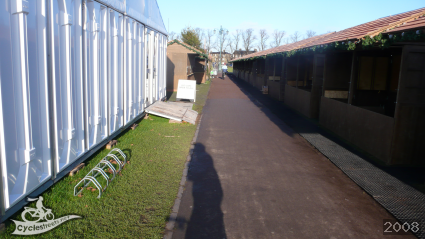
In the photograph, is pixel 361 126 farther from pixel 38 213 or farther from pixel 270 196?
pixel 38 213

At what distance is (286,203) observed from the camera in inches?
208

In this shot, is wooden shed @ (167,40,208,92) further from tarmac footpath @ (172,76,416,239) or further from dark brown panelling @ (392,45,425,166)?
dark brown panelling @ (392,45,425,166)

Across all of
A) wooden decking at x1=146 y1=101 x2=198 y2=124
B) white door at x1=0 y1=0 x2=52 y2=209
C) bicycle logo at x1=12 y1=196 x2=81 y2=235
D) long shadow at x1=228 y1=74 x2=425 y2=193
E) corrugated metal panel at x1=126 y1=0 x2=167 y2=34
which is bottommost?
bicycle logo at x1=12 y1=196 x2=81 y2=235

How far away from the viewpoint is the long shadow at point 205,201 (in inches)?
172

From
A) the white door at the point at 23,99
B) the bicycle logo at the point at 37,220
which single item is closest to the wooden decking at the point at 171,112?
the white door at the point at 23,99

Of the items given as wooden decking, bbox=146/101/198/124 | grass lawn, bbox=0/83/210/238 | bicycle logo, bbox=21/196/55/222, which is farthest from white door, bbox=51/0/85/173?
wooden decking, bbox=146/101/198/124

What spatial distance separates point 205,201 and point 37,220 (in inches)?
93.3

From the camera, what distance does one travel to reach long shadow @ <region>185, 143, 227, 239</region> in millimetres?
4359

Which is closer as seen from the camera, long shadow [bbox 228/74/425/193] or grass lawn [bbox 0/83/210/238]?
grass lawn [bbox 0/83/210/238]

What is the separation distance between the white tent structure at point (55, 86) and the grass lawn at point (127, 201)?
10.7 inches

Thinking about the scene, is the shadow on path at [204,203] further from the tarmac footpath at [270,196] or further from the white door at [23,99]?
the white door at [23,99]

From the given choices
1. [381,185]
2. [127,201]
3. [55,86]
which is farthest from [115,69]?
[381,185]

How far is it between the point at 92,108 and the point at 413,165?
7005 millimetres

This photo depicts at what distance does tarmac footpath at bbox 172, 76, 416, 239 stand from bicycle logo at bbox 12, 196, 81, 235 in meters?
1.53
